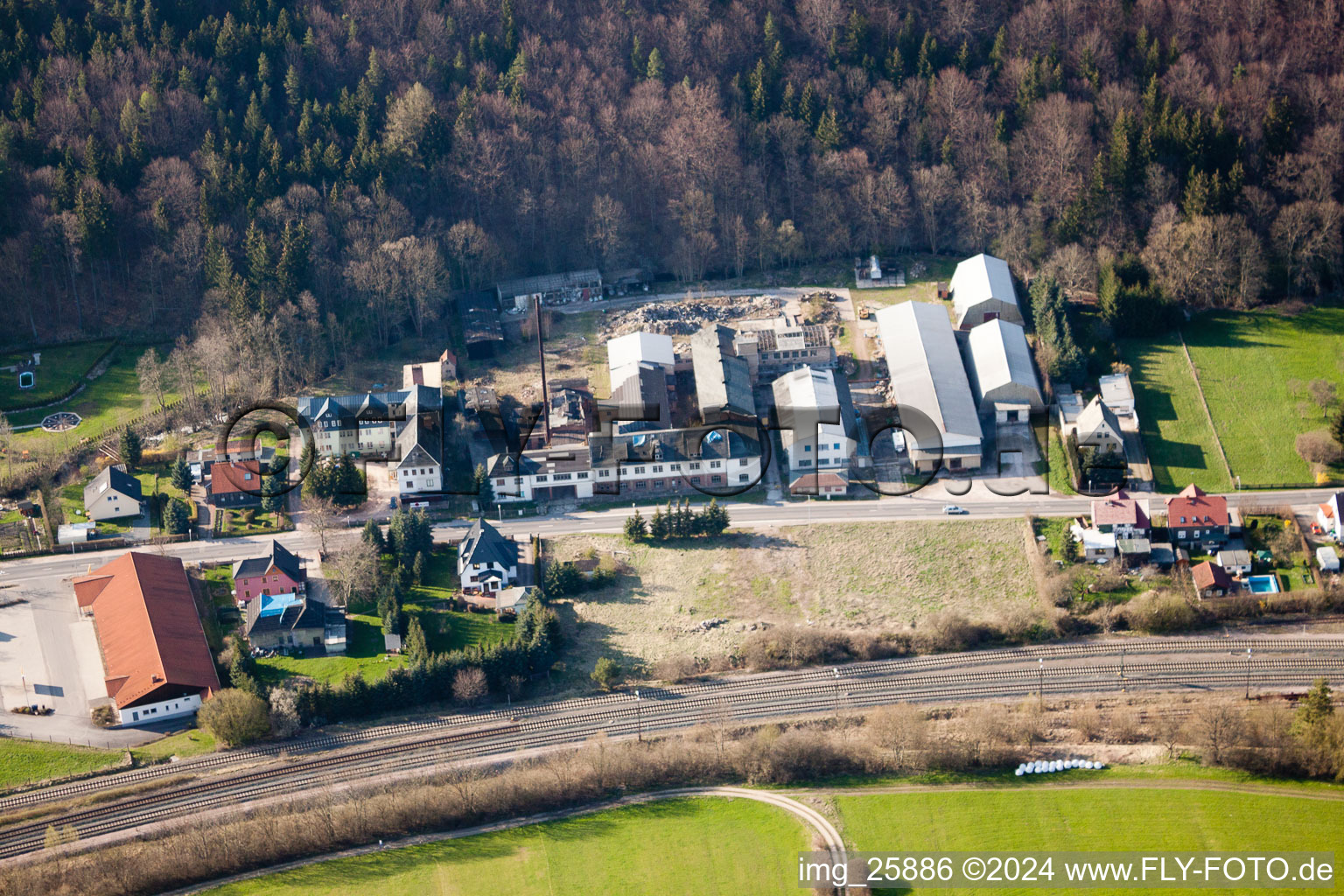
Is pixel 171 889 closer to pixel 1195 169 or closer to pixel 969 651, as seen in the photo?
pixel 969 651

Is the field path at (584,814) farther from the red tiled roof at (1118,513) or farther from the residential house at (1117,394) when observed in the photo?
the residential house at (1117,394)

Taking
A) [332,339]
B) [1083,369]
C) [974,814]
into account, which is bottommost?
[974,814]

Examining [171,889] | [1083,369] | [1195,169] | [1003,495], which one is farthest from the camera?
[1195,169]

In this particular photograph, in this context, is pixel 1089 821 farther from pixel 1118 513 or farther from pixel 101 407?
pixel 101 407

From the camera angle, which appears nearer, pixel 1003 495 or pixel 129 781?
pixel 129 781

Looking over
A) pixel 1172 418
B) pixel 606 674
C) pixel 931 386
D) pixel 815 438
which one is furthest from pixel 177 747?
pixel 1172 418

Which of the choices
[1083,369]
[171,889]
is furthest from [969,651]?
[171,889]

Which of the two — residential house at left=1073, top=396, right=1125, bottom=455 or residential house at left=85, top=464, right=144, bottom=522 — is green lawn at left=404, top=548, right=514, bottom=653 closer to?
residential house at left=85, top=464, right=144, bottom=522
